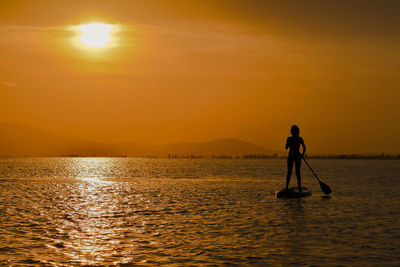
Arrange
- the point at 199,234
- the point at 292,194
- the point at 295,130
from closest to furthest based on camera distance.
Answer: the point at 199,234
the point at 295,130
the point at 292,194

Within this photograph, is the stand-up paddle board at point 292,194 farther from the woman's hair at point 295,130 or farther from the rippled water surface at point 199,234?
the woman's hair at point 295,130

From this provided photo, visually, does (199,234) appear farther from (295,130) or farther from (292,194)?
(292,194)

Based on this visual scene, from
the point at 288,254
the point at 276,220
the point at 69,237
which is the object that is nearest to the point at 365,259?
the point at 288,254

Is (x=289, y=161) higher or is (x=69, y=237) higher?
(x=289, y=161)

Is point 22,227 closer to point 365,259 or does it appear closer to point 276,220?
point 276,220

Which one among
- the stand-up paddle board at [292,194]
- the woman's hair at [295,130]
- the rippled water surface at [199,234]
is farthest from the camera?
the stand-up paddle board at [292,194]

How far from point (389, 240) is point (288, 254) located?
4363 mm

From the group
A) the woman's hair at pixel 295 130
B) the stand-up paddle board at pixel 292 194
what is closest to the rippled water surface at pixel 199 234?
the stand-up paddle board at pixel 292 194

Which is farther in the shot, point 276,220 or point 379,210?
point 379,210

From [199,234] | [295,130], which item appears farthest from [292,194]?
[199,234]

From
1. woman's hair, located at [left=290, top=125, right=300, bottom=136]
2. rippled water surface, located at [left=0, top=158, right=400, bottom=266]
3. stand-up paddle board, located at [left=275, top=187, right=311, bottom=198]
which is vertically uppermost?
woman's hair, located at [left=290, top=125, right=300, bottom=136]

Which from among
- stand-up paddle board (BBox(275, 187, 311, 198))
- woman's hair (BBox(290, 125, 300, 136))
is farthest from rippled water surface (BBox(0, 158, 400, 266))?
woman's hair (BBox(290, 125, 300, 136))

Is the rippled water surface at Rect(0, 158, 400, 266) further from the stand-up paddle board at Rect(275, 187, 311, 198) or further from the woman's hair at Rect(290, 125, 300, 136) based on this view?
the woman's hair at Rect(290, 125, 300, 136)

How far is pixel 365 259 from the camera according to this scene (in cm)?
1295
